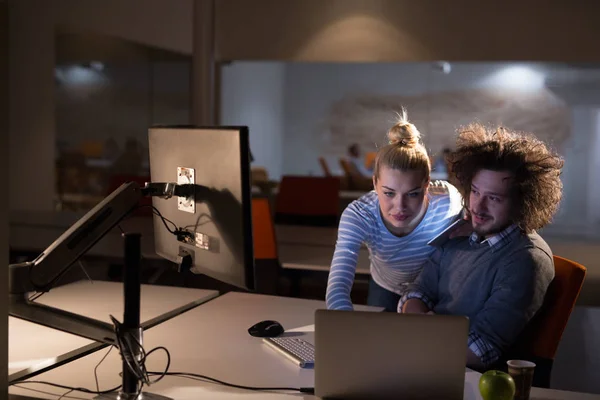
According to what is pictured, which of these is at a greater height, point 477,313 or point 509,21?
point 509,21

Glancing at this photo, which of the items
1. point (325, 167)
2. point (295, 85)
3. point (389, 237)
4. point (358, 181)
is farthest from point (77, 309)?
point (295, 85)

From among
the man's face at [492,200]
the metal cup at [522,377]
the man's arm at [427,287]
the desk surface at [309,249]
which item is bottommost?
the desk surface at [309,249]

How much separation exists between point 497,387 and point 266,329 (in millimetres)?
851

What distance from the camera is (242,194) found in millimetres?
1795

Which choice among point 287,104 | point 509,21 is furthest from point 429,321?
point 287,104

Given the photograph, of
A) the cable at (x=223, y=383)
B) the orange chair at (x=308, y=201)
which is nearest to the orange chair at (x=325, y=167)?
the orange chair at (x=308, y=201)

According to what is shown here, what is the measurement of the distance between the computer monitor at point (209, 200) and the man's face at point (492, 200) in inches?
31.7

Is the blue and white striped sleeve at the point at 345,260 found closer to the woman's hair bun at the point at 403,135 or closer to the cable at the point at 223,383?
the woman's hair bun at the point at 403,135

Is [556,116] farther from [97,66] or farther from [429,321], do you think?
[429,321]

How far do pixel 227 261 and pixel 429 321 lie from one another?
2.00ft

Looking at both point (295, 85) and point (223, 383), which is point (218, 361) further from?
point (295, 85)

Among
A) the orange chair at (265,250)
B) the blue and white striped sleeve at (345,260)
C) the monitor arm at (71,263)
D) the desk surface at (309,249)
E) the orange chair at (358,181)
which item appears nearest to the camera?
the monitor arm at (71,263)

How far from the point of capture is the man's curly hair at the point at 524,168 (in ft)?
Result: 7.32

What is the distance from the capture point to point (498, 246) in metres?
2.23
